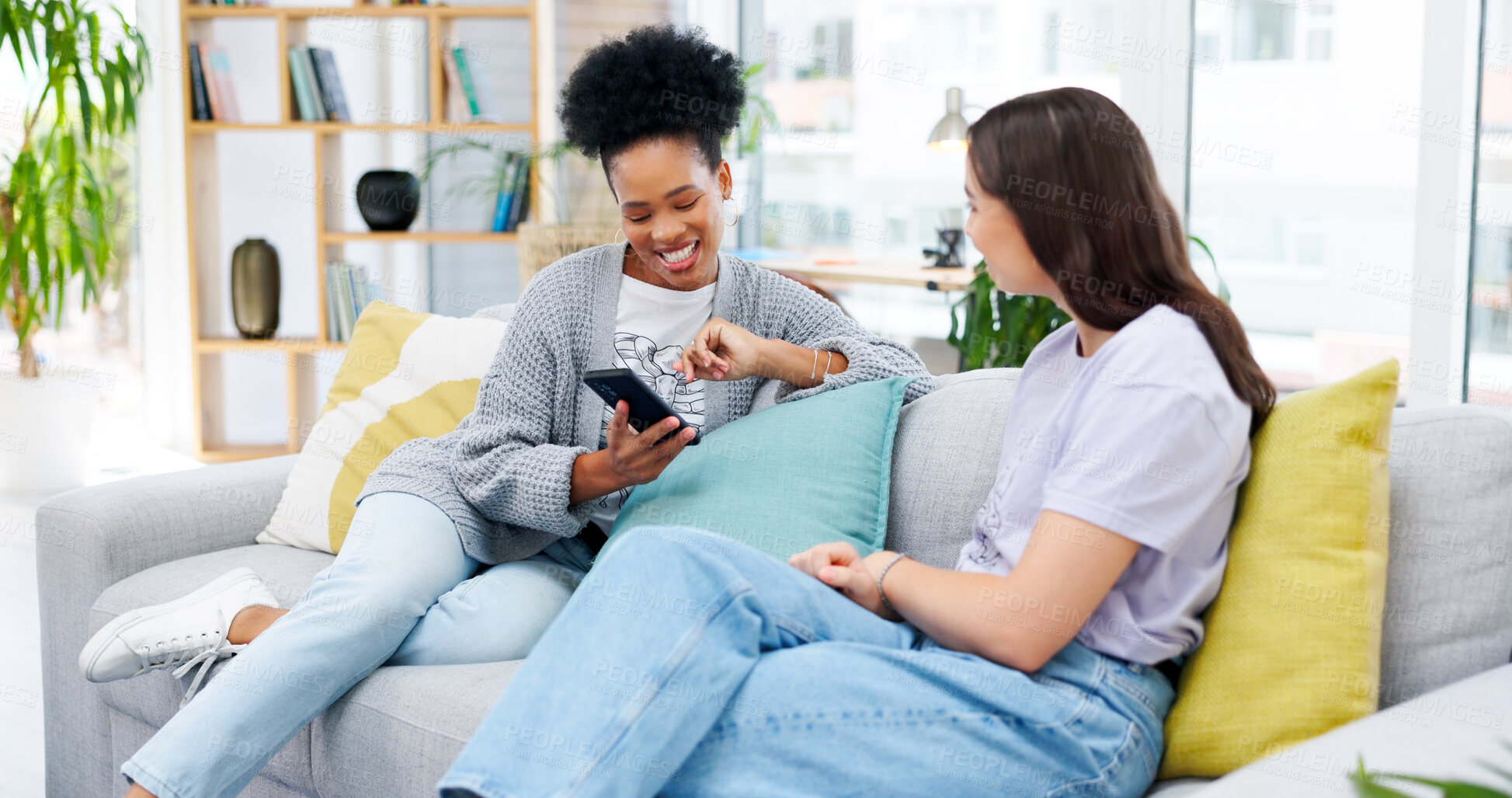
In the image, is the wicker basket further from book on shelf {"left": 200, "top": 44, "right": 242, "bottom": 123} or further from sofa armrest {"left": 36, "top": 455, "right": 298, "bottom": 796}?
sofa armrest {"left": 36, "top": 455, "right": 298, "bottom": 796}

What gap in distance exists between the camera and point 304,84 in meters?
3.94

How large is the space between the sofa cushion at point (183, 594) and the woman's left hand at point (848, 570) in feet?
2.25

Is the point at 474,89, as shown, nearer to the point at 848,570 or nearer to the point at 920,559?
the point at 920,559

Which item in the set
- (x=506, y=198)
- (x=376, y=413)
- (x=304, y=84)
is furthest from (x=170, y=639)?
(x=304, y=84)

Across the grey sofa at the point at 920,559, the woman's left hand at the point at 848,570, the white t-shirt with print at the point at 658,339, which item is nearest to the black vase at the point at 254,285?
the grey sofa at the point at 920,559

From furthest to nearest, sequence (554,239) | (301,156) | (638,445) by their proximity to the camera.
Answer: (301,156)
(554,239)
(638,445)

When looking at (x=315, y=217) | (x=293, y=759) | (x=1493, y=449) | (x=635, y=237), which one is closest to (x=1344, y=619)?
(x=1493, y=449)

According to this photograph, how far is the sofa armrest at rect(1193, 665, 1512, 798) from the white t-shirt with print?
2.90ft

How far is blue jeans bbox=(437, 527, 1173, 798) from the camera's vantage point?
3.37 feet

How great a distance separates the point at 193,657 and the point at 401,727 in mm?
359

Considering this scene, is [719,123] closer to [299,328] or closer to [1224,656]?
[1224,656]

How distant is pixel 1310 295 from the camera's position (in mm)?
3162

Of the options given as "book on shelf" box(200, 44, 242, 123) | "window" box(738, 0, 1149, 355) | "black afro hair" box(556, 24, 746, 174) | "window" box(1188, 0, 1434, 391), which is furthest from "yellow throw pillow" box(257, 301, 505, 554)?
"book on shelf" box(200, 44, 242, 123)

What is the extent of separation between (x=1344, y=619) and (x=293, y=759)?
1202 mm
